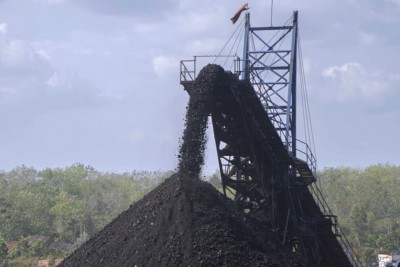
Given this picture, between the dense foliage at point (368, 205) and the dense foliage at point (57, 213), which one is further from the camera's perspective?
the dense foliage at point (368, 205)

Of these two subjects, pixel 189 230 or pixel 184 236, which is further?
pixel 189 230

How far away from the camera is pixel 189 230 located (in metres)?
16.9

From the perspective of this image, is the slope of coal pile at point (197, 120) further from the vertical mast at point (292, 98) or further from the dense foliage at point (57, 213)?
the dense foliage at point (57, 213)

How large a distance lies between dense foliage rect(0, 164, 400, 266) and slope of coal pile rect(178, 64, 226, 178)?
32.0 metres

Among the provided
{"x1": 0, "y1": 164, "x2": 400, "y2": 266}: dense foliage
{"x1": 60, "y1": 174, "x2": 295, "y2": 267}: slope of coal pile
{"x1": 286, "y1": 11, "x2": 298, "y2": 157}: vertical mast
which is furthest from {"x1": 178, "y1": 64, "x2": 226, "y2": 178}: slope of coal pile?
{"x1": 0, "y1": 164, "x2": 400, "y2": 266}: dense foliage

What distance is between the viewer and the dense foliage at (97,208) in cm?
5934

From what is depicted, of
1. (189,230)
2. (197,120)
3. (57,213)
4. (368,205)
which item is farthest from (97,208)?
(189,230)

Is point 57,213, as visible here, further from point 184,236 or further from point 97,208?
point 184,236

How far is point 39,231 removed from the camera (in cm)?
7000

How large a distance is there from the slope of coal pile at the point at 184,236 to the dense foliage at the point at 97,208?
3287cm

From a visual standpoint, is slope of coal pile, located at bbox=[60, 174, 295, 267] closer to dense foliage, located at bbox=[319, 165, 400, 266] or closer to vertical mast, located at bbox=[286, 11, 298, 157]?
vertical mast, located at bbox=[286, 11, 298, 157]

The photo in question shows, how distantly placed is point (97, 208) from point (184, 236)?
74349 mm

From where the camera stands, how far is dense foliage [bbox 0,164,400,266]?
59.3 metres

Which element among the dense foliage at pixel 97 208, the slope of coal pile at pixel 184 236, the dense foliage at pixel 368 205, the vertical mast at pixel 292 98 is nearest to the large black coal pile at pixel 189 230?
the slope of coal pile at pixel 184 236
